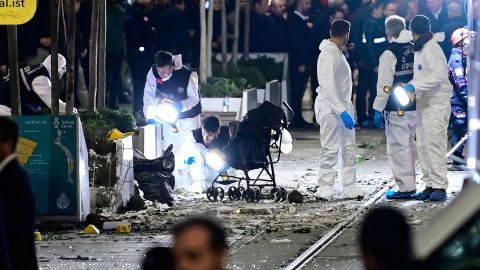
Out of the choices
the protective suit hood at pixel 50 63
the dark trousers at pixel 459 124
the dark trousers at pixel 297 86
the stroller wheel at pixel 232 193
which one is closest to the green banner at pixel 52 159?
the protective suit hood at pixel 50 63

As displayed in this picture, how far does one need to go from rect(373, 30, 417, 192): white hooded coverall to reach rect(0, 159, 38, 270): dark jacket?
28.5ft

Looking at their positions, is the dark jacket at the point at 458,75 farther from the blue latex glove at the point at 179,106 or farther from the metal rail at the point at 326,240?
the blue latex glove at the point at 179,106

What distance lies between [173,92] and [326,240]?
563 cm

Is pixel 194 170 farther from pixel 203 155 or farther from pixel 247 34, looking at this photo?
pixel 247 34

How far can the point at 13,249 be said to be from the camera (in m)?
6.98

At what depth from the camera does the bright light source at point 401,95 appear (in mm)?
A: 14984

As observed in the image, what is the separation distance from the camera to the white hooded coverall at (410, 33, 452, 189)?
49.4ft

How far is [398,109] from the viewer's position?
49.8 feet

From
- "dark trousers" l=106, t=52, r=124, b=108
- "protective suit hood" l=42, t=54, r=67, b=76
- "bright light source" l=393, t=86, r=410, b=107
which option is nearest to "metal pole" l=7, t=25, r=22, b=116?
"protective suit hood" l=42, t=54, r=67, b=76

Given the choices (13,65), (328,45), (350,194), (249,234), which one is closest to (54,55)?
(13,65)

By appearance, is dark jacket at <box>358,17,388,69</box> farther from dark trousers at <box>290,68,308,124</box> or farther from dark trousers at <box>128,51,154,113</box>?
dark trousers at <box>128,51,154,113</box>

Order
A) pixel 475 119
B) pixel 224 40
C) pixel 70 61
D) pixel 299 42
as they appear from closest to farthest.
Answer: pixel 475 119
pixel 70 61
pixel 224 40
pixel 299 42

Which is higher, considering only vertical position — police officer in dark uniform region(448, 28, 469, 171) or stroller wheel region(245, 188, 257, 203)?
police officer in dark uniform region(448, 28, 469, 171)

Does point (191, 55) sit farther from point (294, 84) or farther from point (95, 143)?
point (95, 143)
